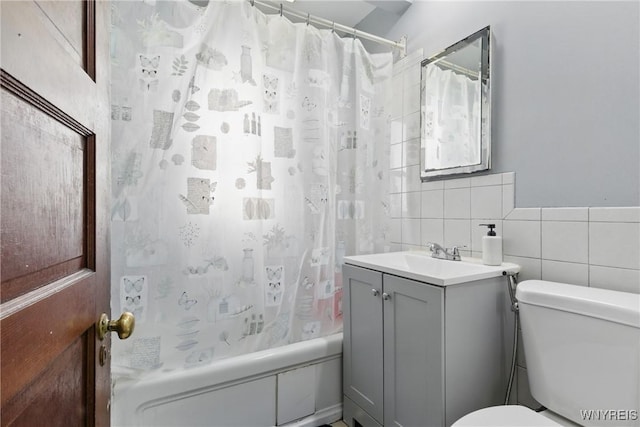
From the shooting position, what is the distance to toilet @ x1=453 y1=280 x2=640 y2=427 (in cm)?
87

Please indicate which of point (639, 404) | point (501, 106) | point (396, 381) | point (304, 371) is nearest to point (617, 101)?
point (501, 106)

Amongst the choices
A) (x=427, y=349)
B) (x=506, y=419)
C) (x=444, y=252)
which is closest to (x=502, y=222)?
(x=444, y=252)

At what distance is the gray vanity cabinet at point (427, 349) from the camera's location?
44.6 inches

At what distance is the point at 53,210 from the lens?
0.45 m

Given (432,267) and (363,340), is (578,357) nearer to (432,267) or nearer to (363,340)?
(432,267)

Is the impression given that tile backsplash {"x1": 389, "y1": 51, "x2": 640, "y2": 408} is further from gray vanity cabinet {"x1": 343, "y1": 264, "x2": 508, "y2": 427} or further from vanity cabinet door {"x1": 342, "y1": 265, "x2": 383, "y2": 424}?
vanity cabinet door {"x1": 342, "y1": 265, "x2": 383, "y2": 424}

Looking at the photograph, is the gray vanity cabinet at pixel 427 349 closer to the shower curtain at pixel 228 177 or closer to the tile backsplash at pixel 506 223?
the tile backsplash at pixel 506 223

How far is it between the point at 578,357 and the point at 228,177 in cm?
140

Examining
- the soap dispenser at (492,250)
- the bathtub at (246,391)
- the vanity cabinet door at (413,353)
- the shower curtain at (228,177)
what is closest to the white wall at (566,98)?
the soap dispenser at (492,250)

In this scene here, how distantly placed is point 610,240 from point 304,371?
4.49 ft

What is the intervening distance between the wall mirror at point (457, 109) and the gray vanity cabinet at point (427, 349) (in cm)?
63

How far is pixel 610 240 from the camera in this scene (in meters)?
1.08

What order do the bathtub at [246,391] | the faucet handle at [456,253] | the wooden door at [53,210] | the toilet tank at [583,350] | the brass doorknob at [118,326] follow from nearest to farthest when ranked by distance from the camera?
the wooden door at [53,210] → the brass doorknob at [118,326] → the toilet tank at [583,350] → the bathtub at [246,391] → the faucet handle at [456,253]

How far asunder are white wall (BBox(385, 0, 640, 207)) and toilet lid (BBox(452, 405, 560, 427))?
74 cm
